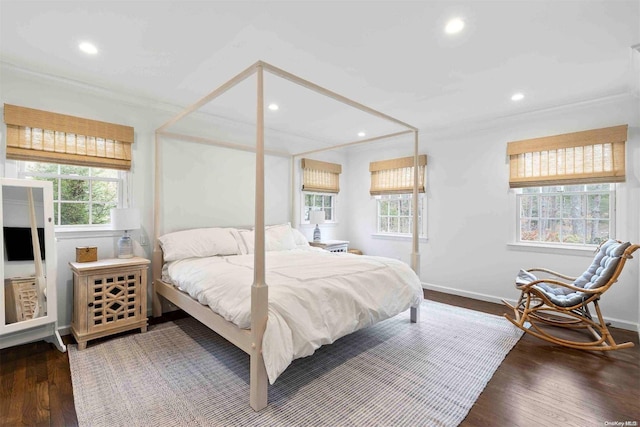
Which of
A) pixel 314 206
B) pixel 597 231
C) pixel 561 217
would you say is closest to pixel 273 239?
pixel 314 206

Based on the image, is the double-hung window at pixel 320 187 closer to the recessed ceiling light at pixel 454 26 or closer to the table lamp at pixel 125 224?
the table lamp at pixel 125 224

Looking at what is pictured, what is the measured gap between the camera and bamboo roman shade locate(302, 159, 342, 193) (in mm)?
5168

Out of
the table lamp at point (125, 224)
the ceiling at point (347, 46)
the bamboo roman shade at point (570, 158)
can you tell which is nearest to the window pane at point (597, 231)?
the bamboo roman shade at point (570, 158)

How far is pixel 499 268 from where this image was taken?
4.06 meters

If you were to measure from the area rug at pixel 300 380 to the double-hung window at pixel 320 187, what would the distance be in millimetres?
2750

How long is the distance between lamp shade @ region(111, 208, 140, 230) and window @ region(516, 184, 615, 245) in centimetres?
465

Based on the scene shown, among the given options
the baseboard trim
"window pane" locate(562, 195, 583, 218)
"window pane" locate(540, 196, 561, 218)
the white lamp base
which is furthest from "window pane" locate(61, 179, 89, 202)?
"window pane" locate(562, 195, 583, 218)

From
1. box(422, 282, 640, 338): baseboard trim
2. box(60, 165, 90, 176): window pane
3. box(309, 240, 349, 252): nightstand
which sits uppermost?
box(60, 165, 90, 176): window pane

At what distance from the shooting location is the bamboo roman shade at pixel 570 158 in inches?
127

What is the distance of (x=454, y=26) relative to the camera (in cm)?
208

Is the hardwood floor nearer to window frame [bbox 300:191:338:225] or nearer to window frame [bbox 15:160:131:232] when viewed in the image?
window frame [bbox 15:160:131:232]

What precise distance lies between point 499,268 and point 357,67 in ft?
10.7

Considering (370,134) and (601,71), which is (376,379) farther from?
(370,134)

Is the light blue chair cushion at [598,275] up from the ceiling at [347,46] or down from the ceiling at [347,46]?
down
